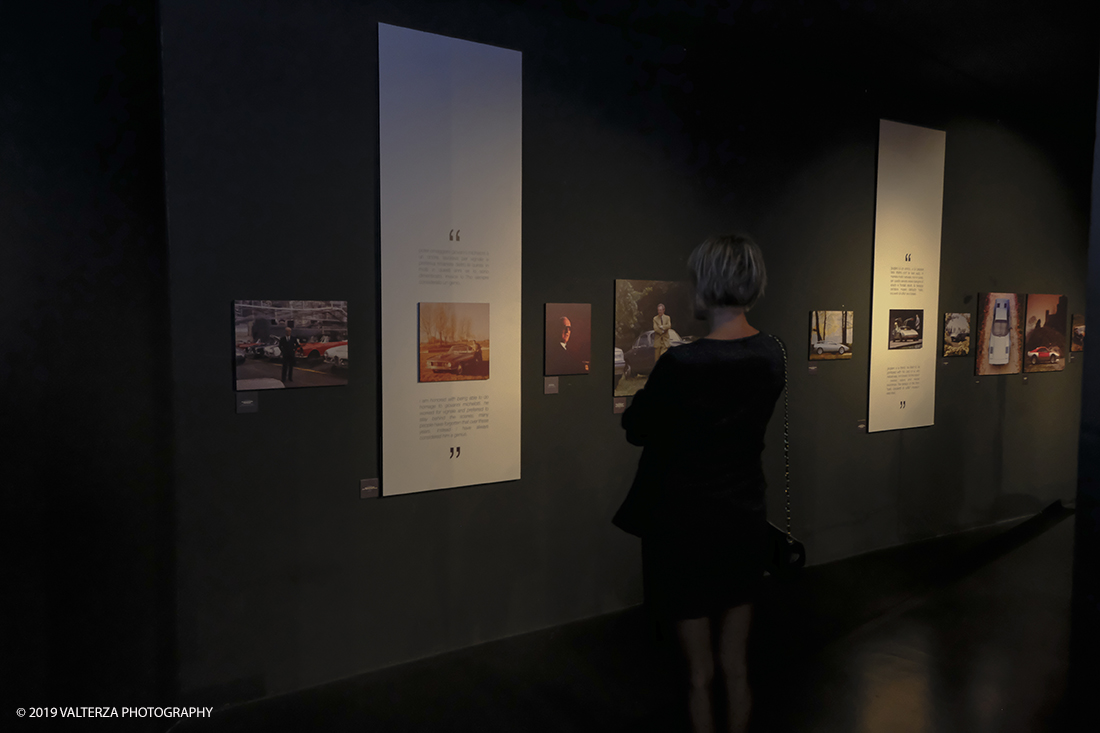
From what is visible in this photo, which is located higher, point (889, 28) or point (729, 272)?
point (889, 28)

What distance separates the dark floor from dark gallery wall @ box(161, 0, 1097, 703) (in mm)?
186

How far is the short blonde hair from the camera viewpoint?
192 centimetres

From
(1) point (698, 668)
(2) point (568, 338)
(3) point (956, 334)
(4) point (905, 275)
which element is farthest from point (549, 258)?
(3) point (956, 334)

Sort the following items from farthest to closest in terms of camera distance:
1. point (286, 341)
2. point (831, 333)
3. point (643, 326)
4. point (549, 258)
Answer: point (831, 333) < point (643, 326) < point (549, 258) < point (286, 341)

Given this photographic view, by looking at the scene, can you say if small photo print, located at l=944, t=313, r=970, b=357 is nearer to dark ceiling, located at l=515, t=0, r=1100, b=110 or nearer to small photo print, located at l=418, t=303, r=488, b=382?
dark ceiling, located at l=515, t=0, r=1100, b=110

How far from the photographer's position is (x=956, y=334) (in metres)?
4.96

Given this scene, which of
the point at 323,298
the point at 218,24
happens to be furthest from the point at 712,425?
the point at 218,24

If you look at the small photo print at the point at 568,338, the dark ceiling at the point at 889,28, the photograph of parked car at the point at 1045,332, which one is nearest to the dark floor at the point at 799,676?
the small photo print at the point at 568,338

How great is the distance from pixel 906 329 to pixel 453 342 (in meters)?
3.60

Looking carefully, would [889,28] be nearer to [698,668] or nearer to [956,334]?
[956,334]

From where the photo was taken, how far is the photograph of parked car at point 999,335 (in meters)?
5.10

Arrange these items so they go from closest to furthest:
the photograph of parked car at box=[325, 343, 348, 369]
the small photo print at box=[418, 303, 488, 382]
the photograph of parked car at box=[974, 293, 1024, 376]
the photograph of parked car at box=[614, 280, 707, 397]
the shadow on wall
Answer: the photograph of parked car at box=[325, 343, 348, 369] < the small photo print at box=[418, 303, 488, 382] < the photograph of parked car at box=[614, 280, 707, 397] < the photograph of parked car at box=[974, 293, 1024, 376] < the shadow on wall

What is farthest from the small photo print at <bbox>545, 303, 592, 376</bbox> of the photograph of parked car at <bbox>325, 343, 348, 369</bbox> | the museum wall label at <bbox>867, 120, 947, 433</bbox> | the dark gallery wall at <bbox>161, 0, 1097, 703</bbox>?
the museum wall label at <bbox>867, 120, 947, 433</bbox>

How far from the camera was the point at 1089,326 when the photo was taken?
1.23 m
